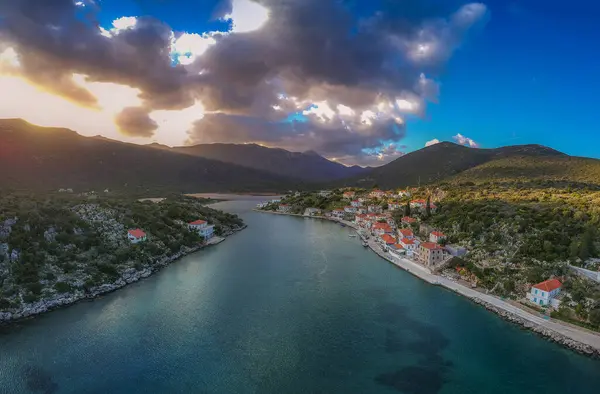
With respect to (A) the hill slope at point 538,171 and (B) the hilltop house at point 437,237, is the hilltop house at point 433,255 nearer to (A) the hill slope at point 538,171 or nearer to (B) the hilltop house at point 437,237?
(B) the hilltop house at point 437,237

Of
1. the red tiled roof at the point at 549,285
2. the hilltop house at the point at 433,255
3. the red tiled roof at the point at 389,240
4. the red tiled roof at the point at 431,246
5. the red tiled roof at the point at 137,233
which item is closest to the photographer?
the red tiled roof at the point at 549,285

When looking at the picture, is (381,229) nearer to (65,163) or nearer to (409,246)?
(409,246)

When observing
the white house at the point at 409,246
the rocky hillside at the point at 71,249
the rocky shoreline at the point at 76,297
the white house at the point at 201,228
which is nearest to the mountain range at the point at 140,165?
the white house at the point at 409,246

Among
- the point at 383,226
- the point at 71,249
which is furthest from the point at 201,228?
the point at 383,226

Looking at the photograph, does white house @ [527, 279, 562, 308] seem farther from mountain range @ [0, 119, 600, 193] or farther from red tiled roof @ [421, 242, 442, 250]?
mountain range @ [0, 119, 600, 193]

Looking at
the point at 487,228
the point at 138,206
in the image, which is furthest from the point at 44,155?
the point at 487,228

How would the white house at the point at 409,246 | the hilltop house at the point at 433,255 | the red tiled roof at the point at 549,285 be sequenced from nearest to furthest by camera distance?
the red tiled roof at the point at 549,285
the hilltop house at the point at 433,255
the white house at the point at 409,246
